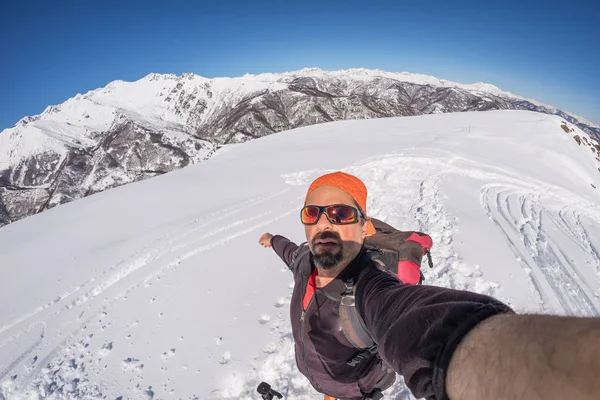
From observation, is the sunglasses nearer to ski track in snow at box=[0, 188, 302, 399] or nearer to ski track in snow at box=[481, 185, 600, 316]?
ski track in snow at box=[481, 185, 600, 316]

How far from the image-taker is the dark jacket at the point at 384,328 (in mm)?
1030

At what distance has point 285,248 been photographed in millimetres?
3963

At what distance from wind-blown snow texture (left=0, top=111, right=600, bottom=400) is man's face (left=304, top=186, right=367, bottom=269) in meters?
1.68

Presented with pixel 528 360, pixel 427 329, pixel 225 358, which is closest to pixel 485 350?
pixel 528 360

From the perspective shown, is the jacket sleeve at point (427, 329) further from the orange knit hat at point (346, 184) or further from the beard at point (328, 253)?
the orange knit hat at point (346, 184)

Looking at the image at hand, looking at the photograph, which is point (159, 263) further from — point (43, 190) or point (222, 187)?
point (43, 190)

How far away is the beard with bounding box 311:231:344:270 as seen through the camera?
2414 millimetres

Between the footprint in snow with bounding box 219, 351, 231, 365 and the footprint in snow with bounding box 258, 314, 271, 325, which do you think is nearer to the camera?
the footprint in snow with bounding box 219, 351, 231, 365

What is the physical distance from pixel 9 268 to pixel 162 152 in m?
157

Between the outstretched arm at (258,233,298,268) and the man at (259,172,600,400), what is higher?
the man at (259,172,600,400)

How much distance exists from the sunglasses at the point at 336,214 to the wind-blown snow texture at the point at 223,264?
6.09 ft

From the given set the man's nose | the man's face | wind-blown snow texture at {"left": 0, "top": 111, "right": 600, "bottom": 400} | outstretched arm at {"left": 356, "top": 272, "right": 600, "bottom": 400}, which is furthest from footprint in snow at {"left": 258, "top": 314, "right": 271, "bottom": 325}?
outstretched arm at {"left": 356, "top": 272, "right": 600, "bottom": 400}

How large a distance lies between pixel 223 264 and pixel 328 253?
4.99 m

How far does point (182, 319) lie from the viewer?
523 centimetres
